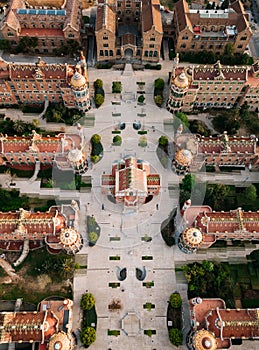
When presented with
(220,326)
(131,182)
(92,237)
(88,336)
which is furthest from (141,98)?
(88,336)

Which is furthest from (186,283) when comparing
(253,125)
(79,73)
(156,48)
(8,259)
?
(156,48)

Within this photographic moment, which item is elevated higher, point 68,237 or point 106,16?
point 106,16

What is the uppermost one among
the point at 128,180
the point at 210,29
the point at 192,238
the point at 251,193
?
the point at 210,29

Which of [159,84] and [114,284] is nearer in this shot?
[114,284]

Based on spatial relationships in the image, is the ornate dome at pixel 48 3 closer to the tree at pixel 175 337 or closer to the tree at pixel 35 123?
the tree at pixel 35 123

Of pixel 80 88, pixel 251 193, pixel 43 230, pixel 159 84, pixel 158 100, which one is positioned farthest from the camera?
pixel 159 84

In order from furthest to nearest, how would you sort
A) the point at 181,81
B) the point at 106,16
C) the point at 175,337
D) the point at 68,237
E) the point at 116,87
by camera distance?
1. the point at 116,87
2. the point at 106,16
3. the point at 181,81
4. the point at 68,237
5. the point at 175,337

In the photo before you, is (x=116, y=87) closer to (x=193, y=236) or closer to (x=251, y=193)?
(x=251, y=193)

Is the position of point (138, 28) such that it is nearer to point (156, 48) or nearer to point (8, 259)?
point (156, 48)
